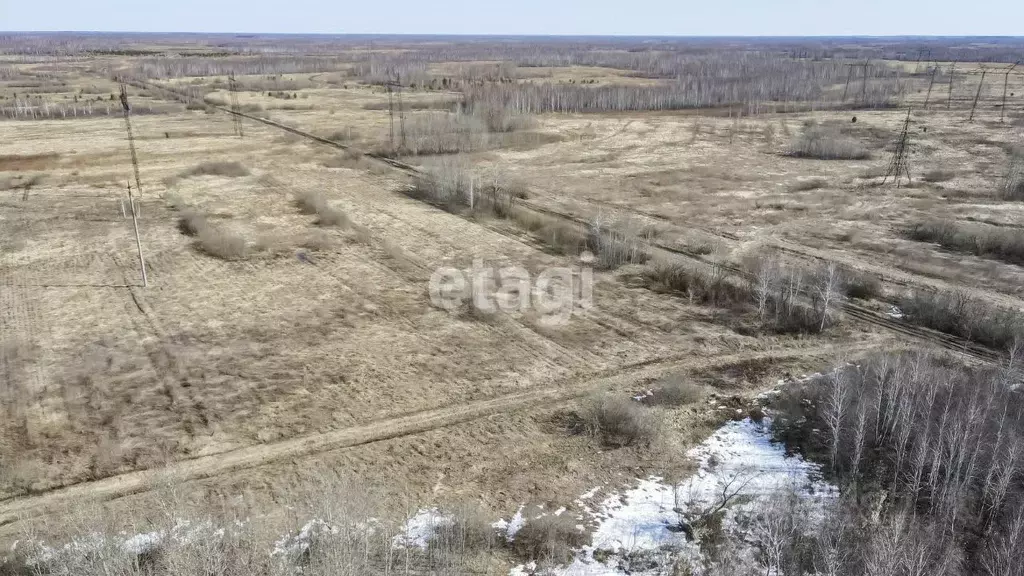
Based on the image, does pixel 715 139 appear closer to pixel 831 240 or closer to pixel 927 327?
pixel 831 240

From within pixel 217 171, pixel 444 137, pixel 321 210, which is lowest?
pixel 321 210

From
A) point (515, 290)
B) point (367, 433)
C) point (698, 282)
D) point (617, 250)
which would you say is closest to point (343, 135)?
point (617, 250)

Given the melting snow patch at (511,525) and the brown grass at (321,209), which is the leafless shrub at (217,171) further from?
the melting snow patch at (511,525)

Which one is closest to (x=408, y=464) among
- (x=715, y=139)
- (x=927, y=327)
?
A: (x=927, y=327)

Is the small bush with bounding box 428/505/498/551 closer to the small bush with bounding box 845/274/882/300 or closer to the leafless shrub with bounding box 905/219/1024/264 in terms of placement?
the small bush with bounding box 845/274/882/300

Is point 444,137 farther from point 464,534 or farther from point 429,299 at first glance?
point 464,534

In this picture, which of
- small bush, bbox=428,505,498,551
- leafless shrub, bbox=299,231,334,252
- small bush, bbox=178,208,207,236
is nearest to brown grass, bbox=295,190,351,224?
leafless shrub, bbox=299,231,334,252

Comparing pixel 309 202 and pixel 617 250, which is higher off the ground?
pixel 309 202
